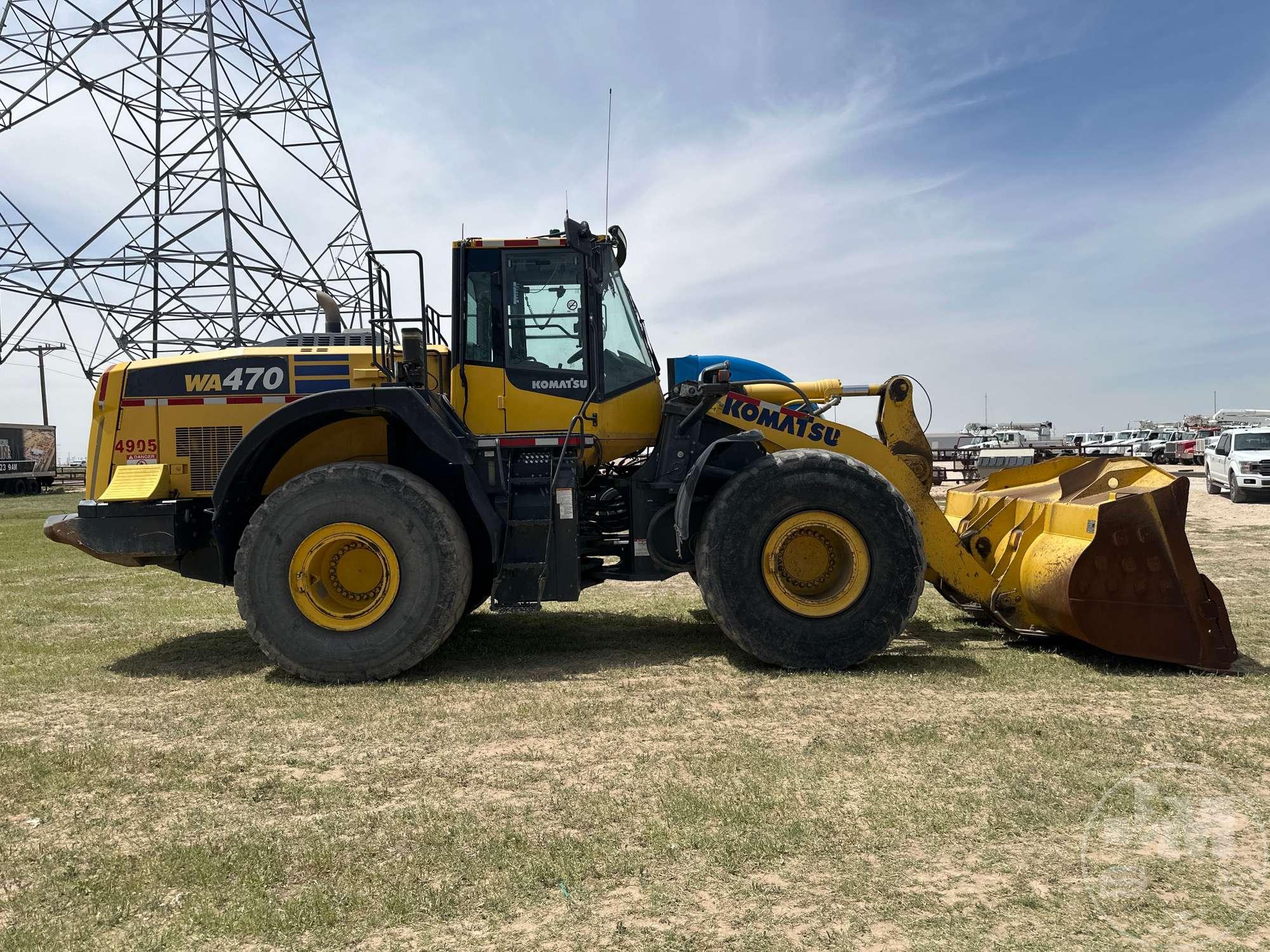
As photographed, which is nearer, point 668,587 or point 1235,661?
point 1235,661

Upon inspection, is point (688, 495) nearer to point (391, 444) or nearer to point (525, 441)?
point (525, 441)

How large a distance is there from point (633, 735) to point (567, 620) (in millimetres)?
3418

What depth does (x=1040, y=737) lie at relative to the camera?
167 inches

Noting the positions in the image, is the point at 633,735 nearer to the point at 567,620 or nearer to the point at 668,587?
the point at 567,620

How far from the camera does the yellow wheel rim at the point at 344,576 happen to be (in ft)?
18.9

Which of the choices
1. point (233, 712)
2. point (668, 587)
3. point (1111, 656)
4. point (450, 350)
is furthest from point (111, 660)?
point (1111, 656)

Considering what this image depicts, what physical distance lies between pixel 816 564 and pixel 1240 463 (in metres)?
18.5

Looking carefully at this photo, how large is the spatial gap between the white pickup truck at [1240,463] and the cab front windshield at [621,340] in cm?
1858

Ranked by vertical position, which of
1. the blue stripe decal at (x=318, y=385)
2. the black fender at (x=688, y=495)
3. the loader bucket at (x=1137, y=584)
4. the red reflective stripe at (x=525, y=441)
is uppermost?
the blue stripe decal at (x=318, y=385)

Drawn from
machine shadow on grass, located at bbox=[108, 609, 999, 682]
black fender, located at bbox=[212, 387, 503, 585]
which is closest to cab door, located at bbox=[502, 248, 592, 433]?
black fender, located at bbox=[212, 387, 503, 585]

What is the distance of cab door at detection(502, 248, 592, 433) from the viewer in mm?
6242

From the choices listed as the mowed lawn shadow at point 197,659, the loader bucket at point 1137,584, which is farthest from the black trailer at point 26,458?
A: the loader bucket at point 1137,584

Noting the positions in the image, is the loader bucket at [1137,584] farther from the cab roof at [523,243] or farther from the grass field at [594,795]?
the cab roof at [523,243]

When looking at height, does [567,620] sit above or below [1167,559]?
below
